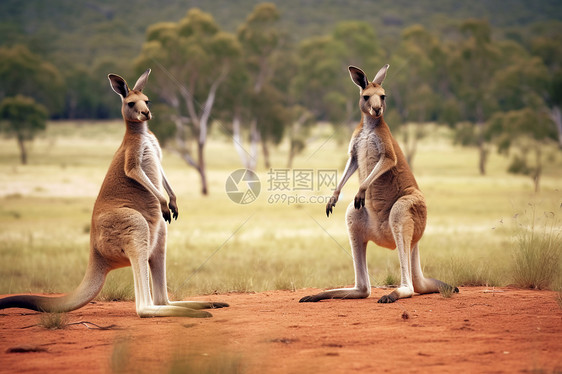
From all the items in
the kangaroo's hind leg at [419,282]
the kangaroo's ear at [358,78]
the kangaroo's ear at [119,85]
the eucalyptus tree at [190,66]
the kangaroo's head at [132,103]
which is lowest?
the kangaroo's hind leg at [419,282]

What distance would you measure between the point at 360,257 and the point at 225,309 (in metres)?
1.47

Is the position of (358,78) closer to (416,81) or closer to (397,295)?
(397,295)

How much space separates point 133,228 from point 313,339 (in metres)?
1.95

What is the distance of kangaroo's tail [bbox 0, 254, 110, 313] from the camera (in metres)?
6.43

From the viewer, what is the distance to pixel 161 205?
647 centimetres

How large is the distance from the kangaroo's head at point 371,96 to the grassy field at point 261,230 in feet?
6.25

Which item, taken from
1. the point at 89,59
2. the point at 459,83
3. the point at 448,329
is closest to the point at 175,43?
the point at 459,83

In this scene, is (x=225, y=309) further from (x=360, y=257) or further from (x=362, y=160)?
(x=362, y=160)

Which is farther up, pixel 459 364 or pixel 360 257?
pixel 360 257

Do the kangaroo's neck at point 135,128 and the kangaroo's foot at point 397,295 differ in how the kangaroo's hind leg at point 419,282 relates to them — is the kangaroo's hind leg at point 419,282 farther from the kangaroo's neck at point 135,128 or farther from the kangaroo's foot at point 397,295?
the kangaroo's neck at point 135,128

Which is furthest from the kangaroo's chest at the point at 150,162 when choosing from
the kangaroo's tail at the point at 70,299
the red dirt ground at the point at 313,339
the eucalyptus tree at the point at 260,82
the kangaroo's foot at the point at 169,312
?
the eucalyptus tree at the point at 260,82

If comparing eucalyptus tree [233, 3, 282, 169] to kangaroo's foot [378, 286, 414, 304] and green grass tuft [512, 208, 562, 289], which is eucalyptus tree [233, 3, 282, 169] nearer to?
green grass tuft [512, 208, 562, 289]

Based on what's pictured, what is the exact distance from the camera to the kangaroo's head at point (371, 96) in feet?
23.1

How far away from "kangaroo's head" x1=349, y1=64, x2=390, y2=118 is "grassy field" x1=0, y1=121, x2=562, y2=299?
1.91 m
